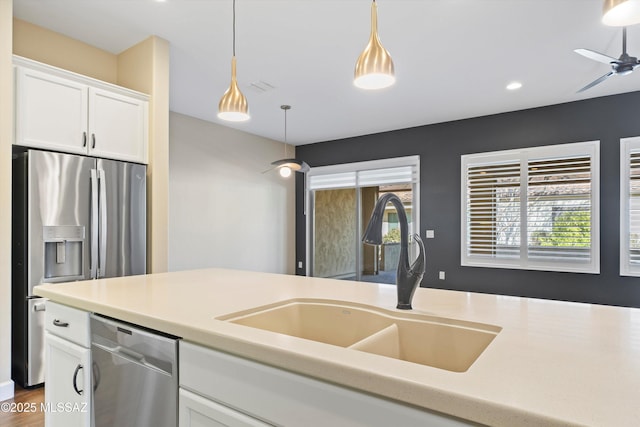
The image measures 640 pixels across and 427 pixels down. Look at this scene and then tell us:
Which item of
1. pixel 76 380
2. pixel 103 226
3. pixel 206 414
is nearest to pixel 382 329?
pixel 206 414

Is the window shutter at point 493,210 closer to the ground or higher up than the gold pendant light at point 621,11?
closer to the ground

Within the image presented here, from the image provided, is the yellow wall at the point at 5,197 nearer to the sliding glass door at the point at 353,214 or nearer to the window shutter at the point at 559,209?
the sliding glass door at the point at 353,214

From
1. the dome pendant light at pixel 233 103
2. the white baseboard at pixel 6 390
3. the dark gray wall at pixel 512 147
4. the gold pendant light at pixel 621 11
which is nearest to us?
the gold pendant light at pixel 621 11

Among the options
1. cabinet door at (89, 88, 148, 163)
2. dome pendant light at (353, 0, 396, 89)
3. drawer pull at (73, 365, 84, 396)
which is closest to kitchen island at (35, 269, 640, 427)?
drawer pull at (73, 365, 84, 396)

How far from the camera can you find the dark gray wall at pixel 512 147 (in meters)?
4.19

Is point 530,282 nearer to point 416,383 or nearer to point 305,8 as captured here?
point 305,8

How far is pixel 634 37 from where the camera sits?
115 inches

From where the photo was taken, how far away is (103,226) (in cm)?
281

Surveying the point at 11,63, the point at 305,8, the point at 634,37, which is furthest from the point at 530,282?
the point at 11,63

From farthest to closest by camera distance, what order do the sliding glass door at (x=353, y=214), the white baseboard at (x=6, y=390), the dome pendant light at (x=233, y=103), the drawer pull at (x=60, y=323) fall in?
the sliding glass door at (x=353, y=214)
the white baseboard at (x=6, y=390)
the dome pendant light at (x=233, y=103)
the drawer pull at (x=60, y=323)

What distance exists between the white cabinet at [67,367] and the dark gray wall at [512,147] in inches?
184

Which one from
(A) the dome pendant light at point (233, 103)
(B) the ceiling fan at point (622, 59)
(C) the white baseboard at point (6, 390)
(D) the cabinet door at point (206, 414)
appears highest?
(B) the ceiling fan at point (622, 59)

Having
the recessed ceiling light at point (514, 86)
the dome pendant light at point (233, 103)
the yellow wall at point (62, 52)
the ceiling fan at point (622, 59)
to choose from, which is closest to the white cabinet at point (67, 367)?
the dome pendant light at point (233, 103)

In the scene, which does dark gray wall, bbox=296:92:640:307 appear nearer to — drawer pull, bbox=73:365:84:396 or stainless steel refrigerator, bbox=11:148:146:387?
stainless steel refrigerator, bbox=11:148:146:387
